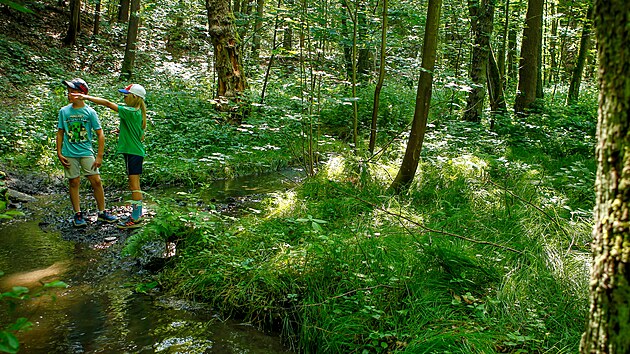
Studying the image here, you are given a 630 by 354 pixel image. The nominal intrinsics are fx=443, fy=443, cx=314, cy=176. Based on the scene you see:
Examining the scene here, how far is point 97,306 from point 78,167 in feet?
10.7

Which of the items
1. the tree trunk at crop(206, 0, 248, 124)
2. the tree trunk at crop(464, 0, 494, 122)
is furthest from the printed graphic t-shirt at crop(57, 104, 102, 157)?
the tree trunk at crop(464, 0, 494, 122)

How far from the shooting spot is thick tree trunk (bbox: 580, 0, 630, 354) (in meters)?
1.58

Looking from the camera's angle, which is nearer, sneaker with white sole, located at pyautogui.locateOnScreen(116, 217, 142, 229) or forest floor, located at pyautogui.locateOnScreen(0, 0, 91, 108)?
sneaker with white sole, located at pyautogui.locateOnScreen(116, 217, 142, 229)

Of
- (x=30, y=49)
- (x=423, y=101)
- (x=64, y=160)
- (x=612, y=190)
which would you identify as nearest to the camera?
(x=612, y=190)

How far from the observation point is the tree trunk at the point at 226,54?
12.1 metres

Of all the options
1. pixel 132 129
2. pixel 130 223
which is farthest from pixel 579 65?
pixel 130 223

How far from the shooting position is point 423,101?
21.6ft

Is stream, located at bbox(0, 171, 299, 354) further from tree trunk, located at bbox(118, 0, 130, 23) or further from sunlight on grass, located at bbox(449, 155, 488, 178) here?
tree trunk, located at bbox(118, 0, 130, 23)

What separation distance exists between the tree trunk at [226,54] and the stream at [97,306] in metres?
6.56

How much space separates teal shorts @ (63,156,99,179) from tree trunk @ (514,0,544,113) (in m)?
11.3

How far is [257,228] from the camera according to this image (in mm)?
5688

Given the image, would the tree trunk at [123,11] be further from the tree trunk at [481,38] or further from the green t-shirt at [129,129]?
the green t-shirt at [129,129]

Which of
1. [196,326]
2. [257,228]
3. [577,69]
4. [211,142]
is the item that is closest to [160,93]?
[211,142]

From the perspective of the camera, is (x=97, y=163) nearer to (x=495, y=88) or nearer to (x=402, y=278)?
(x=402, y=278)
